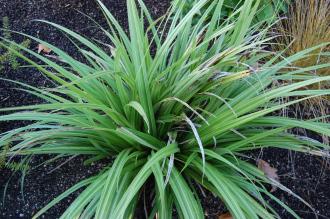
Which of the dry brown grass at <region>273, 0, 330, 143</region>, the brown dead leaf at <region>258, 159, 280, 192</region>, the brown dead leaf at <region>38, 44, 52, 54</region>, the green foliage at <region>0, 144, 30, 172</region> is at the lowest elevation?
the brown dead leaf at <region>258, 159, 280, 192</region>

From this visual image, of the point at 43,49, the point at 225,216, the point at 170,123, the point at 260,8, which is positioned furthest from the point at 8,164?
the point at 260,8

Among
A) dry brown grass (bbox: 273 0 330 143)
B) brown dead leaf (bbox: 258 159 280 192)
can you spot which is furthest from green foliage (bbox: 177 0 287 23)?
brown dead leaf (bbox: 258 159 280 192)

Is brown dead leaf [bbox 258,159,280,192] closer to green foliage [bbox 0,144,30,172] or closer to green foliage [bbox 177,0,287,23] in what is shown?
green foliage [bbox 177,0,287,23]

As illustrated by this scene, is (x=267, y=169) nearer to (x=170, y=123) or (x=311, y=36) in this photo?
(x=170, y=123)

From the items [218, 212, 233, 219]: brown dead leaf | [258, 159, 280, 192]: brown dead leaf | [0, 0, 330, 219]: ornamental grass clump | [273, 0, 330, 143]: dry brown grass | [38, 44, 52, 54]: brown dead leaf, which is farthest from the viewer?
[38, 44, 52, 54]: brown dead leaf

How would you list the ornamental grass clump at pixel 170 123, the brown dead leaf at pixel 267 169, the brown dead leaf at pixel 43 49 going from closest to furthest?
1. the ornamental grass clump at pixel 170 123
2. the brown dead leaf at pixel 267 169
3. the brown dead leaf at pixel 43 49

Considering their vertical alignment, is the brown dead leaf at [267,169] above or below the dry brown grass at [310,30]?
below

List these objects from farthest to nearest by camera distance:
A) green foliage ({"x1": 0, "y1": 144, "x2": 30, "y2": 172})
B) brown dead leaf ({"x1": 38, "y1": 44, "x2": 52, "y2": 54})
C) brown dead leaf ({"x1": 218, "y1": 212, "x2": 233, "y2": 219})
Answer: brown dead leaf ({"x1": 38, "y1": 44, "x2": 52, "y2": 54}) < brown dead leaf ({"x1": 218, "y1": 212, "x2": 233, "y2": 219}) < green foliage ({"x1": 0, "y1": 144, "x2": 30, "y2": 172})

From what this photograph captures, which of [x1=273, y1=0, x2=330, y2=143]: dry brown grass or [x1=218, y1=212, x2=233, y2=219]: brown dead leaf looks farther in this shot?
[x1=273, y1=0, x2=330, y2=143]: dry brown grass

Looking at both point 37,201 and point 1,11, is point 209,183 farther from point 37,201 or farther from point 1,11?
point 1,11

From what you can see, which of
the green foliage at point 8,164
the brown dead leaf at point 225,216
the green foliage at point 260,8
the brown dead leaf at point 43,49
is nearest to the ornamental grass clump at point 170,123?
the green foliage at point 8,164

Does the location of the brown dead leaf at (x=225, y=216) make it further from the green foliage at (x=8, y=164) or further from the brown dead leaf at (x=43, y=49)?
the brown dead leaf at (x=43, y=49)

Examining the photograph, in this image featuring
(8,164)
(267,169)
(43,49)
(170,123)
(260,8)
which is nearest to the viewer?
(170,123)

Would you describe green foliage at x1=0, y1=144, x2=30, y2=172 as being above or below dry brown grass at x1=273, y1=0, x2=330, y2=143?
below
